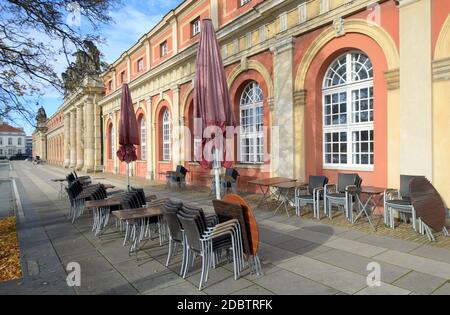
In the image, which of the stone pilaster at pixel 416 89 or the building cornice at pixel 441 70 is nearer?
the building cornice at pixel 441 70

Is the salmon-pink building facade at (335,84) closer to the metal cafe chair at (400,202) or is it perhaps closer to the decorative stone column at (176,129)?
the metal cafe chair at (400,202)

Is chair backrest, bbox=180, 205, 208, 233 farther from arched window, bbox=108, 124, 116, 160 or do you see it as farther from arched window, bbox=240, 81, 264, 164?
arched window, bbox=108, 124, 116, 160

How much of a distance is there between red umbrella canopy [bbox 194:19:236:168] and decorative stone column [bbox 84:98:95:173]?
28861 millimetres

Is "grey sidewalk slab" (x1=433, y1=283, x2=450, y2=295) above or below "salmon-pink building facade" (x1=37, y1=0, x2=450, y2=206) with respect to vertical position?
below

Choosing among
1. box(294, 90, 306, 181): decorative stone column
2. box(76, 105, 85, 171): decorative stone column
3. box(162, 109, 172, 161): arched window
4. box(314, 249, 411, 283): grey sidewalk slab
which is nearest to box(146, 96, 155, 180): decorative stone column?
box(162, 109, 172, 161): arched window

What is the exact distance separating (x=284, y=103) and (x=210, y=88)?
18.8 feet

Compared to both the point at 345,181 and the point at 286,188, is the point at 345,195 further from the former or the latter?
the point at 286,188

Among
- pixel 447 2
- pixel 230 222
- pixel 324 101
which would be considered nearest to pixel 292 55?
pixel 324 101

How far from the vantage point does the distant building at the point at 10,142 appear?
110812mm

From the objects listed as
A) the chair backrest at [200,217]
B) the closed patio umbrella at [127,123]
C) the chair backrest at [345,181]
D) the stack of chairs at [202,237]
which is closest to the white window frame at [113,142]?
the closed patio umbrella at [127,123]

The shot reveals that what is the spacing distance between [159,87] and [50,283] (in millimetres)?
15576

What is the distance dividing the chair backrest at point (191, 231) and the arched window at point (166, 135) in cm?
1484

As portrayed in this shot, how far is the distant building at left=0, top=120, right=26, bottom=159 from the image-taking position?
11081 cm
